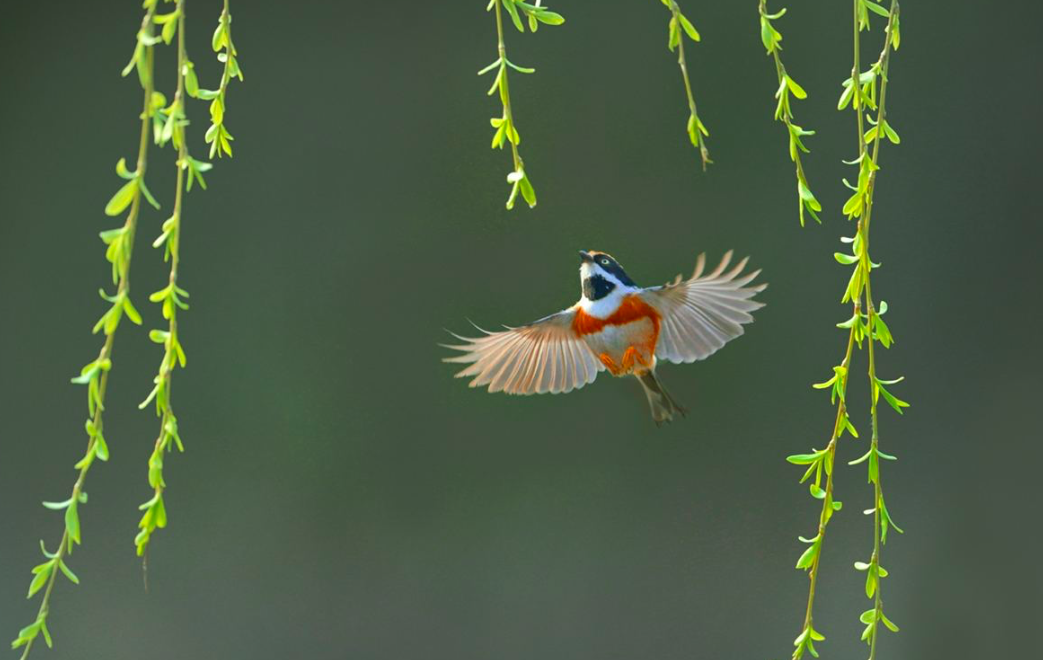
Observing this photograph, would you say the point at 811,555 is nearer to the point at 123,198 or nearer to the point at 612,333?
the point at 123,198

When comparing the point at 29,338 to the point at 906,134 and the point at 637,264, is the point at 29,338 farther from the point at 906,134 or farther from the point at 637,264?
the point at 906,134

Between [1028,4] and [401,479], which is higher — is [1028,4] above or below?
→ above

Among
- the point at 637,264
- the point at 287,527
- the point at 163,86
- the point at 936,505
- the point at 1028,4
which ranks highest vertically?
the point at 1028,4

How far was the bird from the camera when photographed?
1.23 m

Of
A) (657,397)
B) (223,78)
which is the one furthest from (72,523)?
(657,397)

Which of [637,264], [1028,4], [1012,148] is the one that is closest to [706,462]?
[637,264]

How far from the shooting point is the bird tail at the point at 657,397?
4.43 ft

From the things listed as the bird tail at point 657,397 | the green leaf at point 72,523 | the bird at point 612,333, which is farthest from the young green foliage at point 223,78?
the bird tail at point 657,397

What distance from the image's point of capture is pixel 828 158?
231 centimetres

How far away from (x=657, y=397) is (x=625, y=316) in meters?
0.24

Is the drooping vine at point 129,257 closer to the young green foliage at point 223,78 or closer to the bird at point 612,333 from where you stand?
the young green foliage at point 223,78

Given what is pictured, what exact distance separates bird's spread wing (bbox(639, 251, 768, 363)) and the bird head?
39 millimetres

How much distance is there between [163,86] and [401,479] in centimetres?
91

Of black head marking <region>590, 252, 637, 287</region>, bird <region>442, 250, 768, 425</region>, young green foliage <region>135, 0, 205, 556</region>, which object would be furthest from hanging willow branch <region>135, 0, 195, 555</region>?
black head marking <region>590, 252, 637, 287</region>
